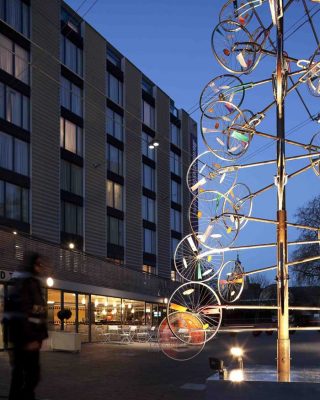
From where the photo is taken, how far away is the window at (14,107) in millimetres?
32938

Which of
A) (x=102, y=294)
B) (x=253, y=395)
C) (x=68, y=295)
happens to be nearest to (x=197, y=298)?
(x=253, y=395)

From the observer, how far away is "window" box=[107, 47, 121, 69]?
46.9 meters

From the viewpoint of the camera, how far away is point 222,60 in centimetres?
712

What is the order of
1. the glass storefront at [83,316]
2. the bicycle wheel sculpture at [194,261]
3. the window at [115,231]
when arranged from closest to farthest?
1. the bicycle wheel sculpture at [194,261]
2. the glass storefront at [83,316]
3. the window at [115,231]

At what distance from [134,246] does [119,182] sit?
5232 millimetres

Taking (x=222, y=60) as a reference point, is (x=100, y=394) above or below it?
below

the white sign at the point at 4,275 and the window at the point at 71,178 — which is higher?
the window at the point at 71,178

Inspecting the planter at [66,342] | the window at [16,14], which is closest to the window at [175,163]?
the window at [16,14]

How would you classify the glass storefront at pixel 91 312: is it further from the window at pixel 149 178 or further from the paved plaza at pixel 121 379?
the paved plaza at pixel 121 379

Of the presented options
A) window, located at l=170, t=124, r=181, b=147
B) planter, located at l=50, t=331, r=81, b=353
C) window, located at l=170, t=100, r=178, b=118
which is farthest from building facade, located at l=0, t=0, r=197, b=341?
planter, located at l=50, t=331, r=81, b=353

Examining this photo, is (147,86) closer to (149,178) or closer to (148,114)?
(148,114)

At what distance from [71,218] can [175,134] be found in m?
21.1

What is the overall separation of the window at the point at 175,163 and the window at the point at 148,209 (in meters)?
5.34

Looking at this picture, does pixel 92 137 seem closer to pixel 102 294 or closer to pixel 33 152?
pixel 33 152
